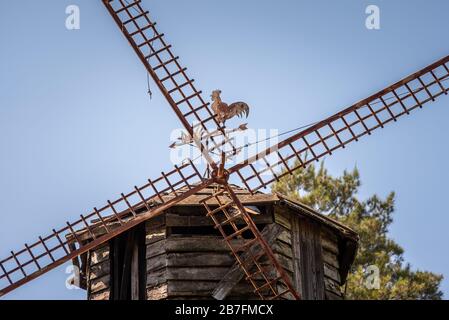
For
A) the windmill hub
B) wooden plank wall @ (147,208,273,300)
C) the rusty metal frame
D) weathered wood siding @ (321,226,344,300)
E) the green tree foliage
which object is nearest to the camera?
the windmill hub

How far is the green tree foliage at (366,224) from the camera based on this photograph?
26213mm

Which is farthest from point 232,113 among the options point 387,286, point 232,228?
point 387,286

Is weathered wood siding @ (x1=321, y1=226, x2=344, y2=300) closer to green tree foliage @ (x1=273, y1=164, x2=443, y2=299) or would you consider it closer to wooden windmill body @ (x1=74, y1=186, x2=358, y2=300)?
wooden windmill body @ (x1=74, y1=186, x2=358, y2=300)

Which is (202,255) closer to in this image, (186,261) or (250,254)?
(186,261)

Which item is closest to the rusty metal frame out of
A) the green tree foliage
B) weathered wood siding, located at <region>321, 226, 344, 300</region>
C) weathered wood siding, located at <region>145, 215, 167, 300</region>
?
weathered wood siding, located at <region>145, 215, 167, 300</region>

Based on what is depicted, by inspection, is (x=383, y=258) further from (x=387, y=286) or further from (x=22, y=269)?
(x=22, y=269)

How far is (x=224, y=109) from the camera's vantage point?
15211mm

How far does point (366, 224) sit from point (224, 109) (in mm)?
12735

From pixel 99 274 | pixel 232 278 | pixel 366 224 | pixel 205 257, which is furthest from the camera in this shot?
pixel 366 224

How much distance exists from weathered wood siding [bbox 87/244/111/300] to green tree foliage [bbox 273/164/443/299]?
33.8 ft

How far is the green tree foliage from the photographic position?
26.2 metres

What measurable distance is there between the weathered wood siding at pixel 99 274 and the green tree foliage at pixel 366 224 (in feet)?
33.8

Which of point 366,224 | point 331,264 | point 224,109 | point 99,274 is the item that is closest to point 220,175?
point 224,109

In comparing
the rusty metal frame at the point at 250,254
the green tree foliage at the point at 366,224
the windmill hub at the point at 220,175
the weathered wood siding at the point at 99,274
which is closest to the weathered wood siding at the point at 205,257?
the weathered wood siding at the point at 99,274
